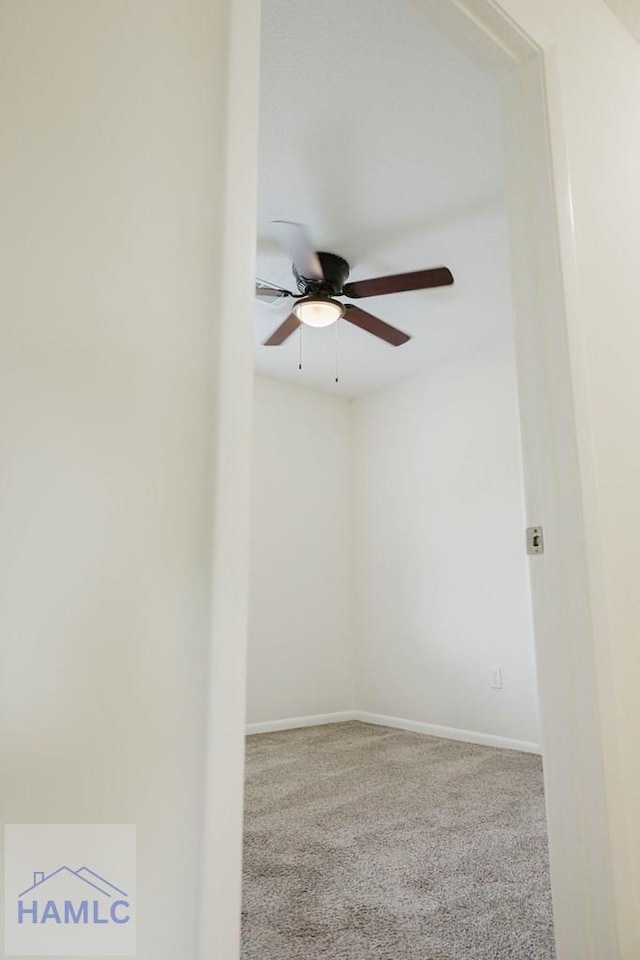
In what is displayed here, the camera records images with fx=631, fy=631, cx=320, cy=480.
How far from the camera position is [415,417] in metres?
4.38

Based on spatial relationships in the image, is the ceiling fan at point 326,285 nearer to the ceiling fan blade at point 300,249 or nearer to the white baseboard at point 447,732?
the ceiling fan blade at point 300,249

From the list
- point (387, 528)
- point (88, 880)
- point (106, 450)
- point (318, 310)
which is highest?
point (318, 310)

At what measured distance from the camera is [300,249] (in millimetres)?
2502

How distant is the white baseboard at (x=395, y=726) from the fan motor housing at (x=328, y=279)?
2555mm

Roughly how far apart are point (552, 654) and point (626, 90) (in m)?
1.57

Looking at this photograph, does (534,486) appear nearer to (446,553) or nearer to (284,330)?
(284,330)

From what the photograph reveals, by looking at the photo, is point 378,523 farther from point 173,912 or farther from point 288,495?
point 173,912

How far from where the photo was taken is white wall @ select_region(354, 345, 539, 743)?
365 centimetres

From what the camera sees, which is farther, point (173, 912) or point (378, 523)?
point (378, 523)

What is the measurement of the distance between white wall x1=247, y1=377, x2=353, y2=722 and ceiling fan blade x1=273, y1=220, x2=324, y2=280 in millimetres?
1641

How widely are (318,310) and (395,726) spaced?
9.00 ft

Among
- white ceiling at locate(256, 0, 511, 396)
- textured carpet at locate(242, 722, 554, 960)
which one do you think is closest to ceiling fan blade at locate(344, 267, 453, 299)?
white ceiling at locate(256, 0, 511, 396)

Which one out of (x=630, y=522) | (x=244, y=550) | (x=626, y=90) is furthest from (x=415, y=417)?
(x=244, y=550)

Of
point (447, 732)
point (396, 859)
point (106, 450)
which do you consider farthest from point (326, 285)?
point (447, 732)
